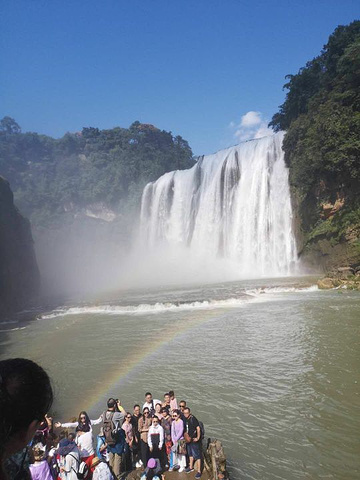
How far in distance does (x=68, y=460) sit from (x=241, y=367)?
5.46 meters

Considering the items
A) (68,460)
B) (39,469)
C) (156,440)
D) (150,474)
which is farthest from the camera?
(156,440)

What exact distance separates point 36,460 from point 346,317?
38.8 ft

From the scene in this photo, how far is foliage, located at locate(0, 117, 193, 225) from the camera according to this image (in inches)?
2518

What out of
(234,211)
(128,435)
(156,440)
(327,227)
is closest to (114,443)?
(128,435)

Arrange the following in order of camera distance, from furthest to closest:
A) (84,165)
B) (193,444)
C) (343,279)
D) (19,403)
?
1. (84,165)
2. (343,279)
3. (193,444)
4. (19,403)

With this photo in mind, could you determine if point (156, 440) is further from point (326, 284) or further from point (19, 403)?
point (326, 284)

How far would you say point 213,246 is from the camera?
3525 cm

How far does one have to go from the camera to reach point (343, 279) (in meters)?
20.1

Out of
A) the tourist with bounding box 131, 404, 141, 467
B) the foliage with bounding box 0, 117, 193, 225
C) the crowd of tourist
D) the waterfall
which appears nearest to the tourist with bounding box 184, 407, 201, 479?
the crowd of tourist

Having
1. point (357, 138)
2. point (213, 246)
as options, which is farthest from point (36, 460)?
point (213, 246)

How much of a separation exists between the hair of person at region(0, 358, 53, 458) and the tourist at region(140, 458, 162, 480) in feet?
16.2

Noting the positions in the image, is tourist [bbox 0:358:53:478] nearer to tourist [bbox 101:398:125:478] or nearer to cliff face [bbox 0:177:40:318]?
tourist [bbox 101:398:125:478]

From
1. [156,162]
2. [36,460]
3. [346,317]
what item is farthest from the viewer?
[156,162]

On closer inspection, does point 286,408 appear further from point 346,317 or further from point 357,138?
point 357,138
